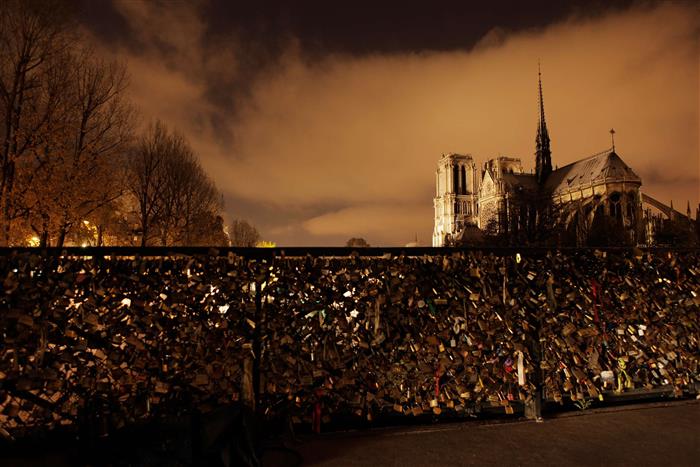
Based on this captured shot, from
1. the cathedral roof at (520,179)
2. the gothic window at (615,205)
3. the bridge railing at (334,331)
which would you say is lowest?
the bridge railing at (334,331)

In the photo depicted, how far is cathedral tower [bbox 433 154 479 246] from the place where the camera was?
141 metres

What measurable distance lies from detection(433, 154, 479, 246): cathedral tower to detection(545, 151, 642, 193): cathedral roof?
1566 inches

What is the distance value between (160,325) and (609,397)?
516 cm

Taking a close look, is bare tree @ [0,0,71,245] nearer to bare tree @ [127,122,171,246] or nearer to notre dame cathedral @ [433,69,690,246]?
bare tree @ [127,122,171,246]

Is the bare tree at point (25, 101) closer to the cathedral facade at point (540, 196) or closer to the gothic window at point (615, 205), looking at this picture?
the cathedral facade at point (540, 196)

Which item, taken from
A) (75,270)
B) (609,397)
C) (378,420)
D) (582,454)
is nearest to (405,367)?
(378,420)

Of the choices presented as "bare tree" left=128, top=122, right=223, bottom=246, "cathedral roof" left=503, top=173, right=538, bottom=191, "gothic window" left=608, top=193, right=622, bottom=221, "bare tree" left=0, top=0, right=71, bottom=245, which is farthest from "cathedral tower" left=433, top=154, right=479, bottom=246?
"bare tree" left=0, top=0, right=71, bottom=245

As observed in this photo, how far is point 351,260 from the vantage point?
4.48 meters

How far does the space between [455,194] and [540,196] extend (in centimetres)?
7612

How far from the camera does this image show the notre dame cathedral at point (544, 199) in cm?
6556

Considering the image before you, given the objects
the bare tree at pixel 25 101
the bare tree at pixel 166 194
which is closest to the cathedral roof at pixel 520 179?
the bare tree at pixel 166 194

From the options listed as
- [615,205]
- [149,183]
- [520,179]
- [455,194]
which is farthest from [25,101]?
[455,194]

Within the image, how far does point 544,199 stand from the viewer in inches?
2616

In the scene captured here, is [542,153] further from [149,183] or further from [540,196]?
[149,183]
